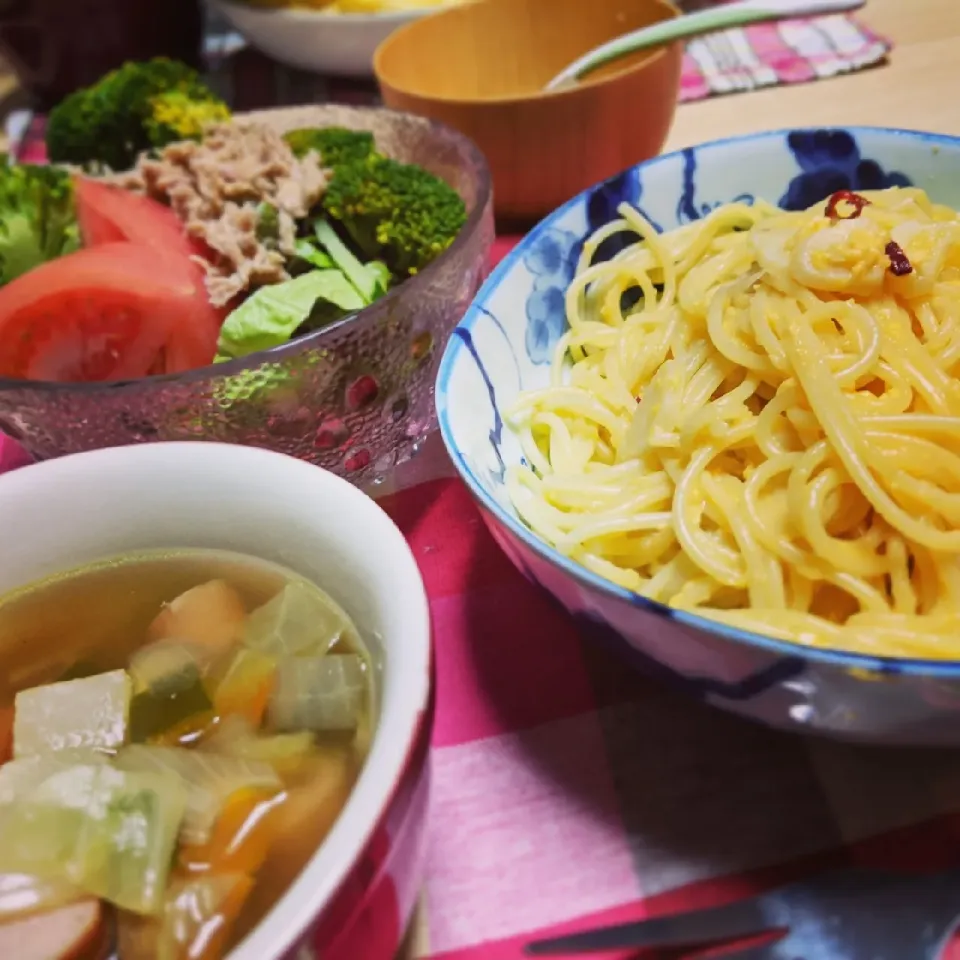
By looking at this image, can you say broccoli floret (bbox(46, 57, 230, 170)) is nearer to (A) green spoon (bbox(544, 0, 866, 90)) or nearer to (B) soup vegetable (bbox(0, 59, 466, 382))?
(B) soup vegetable (bbox(0, 59, 466, 382))

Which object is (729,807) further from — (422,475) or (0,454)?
(0,454)

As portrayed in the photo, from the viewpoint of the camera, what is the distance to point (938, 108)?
160 centimetres

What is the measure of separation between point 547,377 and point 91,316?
20.6 inches

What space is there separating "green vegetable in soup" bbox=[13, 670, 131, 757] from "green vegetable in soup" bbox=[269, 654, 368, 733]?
12 cm

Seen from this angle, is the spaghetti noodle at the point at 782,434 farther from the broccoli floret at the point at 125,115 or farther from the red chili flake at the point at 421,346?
the broccoli floret at the point at 125,115

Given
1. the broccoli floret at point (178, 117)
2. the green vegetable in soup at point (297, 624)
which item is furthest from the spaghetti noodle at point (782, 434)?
the broccoli floret at point (178, 117)

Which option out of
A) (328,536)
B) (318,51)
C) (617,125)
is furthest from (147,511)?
(318,51)

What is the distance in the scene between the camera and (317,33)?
1886mm

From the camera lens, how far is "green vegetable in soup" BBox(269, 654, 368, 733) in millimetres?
668

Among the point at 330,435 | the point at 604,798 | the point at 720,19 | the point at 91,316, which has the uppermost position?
the point at 720,19

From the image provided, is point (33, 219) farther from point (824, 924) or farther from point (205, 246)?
point (824, 924)

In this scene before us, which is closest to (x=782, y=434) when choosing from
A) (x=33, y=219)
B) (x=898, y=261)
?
(x=898, y=261)

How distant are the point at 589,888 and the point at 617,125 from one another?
1.09 m

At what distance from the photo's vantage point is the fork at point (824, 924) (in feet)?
1.90
